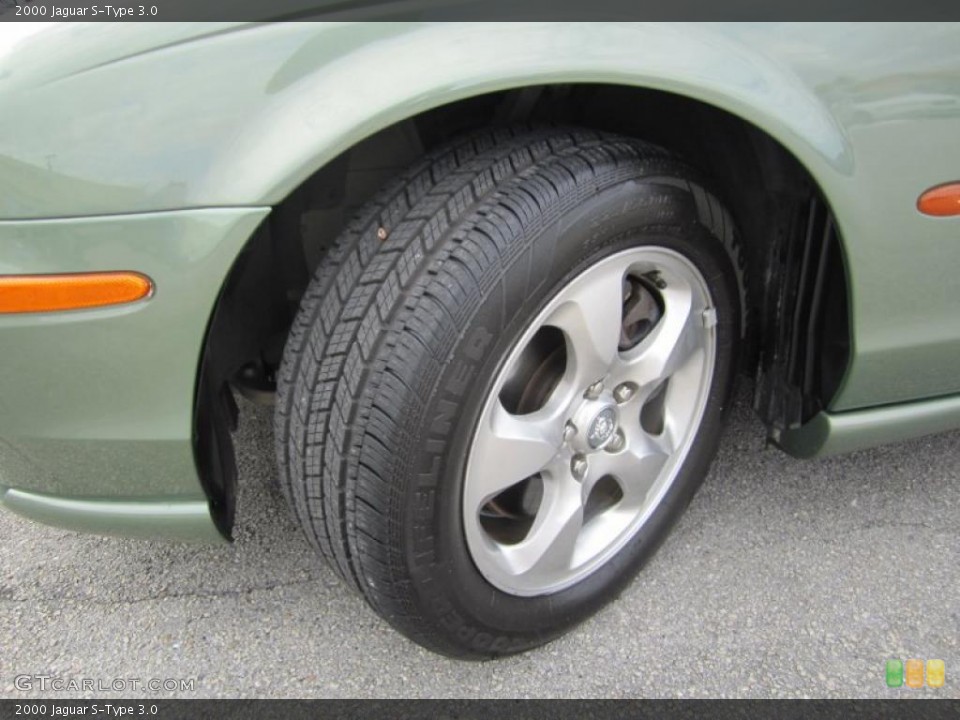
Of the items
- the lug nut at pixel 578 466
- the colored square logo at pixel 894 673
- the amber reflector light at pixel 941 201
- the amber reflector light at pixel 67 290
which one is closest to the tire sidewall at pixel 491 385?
the lug nut at pixel 578 466

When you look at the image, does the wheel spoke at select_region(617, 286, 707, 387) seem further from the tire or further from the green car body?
the green car body

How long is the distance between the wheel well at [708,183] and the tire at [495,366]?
0.11 metres

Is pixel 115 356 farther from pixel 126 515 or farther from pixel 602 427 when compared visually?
pixel 602 427

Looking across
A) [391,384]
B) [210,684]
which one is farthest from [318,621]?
[391,384]

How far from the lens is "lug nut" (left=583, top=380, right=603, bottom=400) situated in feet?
5.27

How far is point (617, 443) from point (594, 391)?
168 mm

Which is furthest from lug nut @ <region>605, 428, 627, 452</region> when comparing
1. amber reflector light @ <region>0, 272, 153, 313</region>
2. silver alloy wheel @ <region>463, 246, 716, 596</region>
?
amber reflector light @ <region>0, 272, 153, 313</region>

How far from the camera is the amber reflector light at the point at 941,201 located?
58.0 inches

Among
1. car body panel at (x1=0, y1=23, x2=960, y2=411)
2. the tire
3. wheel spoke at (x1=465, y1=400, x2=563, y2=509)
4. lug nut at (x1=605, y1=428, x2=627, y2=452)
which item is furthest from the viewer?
lug nut at (x1=605, y1=428, x2=627, y2=452)

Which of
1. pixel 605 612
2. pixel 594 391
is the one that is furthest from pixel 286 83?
pixel 605 612

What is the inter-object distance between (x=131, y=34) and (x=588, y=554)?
1.26 m

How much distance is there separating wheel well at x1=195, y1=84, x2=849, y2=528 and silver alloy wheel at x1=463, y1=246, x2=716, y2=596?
0.18 m

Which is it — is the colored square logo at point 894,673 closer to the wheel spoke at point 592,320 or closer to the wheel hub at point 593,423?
the wheel hub at point 593,423

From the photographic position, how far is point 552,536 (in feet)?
5.36
